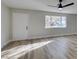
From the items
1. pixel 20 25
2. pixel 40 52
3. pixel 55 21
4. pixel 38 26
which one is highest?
pixel 55 21

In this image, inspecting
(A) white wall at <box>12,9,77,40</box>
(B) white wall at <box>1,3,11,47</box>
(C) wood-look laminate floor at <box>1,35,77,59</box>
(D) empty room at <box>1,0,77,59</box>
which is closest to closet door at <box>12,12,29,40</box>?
(D) empty room at <box>1,0,77,59</box>

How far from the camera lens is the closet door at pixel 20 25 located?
7555mm

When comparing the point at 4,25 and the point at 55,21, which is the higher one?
the point at 55,21

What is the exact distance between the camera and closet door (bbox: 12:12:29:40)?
7555 millimetres

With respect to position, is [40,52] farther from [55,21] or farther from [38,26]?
[55,21]

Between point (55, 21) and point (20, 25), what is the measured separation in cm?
358

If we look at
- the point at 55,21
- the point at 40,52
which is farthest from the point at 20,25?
the point at 40,52

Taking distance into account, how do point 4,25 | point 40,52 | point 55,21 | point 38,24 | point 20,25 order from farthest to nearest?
point 55,21, point 38,24, point 20,25, point 4,25, point 40,52

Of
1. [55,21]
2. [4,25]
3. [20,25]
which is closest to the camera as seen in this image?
[4,25]

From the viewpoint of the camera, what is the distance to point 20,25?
780cm

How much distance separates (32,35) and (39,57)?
4.68 m

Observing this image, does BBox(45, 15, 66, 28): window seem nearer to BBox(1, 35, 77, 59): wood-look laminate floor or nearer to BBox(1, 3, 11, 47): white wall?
BBox(1, 3, 11, 47): white wall

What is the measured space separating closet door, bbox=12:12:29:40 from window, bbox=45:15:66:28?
2.05 metres

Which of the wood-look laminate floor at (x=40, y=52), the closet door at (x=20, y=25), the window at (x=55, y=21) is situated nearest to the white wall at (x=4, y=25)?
the wood-look laminate floor at (x=40, y=52)
